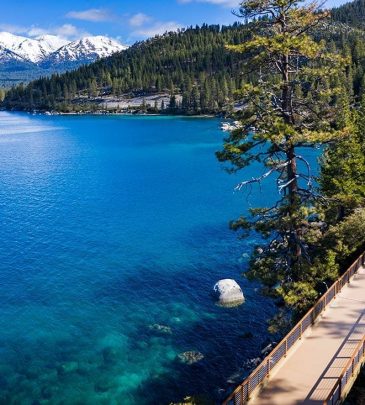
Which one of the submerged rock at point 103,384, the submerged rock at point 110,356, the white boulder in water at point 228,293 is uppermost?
the white boulder in water at point 228,293

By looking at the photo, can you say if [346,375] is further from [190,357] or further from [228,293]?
[228,293]

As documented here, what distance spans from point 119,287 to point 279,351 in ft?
71.2

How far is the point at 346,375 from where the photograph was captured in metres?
18.9

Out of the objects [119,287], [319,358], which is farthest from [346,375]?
[119,287]

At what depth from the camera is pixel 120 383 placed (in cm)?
2742

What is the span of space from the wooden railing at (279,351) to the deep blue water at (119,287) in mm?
6669

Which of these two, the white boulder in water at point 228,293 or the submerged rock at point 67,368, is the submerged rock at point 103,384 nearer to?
the submerged rock at point 67,368

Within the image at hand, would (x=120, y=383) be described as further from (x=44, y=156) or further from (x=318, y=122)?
(x=44, y=156)

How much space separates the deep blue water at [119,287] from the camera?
2794 cm

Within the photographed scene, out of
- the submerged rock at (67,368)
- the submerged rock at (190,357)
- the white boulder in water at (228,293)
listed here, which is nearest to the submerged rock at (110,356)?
the submerged rock at (67,368)

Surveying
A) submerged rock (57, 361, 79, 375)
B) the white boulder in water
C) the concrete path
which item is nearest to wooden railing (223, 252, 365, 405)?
the concrete path

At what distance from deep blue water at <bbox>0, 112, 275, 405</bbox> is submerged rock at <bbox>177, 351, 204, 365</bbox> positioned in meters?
0.36

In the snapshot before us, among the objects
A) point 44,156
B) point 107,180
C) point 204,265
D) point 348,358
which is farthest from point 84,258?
point 44,156

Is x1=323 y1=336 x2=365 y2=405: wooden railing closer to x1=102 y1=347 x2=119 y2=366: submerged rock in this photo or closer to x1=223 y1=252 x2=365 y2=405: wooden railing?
x1=223 y1=252 x2=365 y2=405: wooden railing
